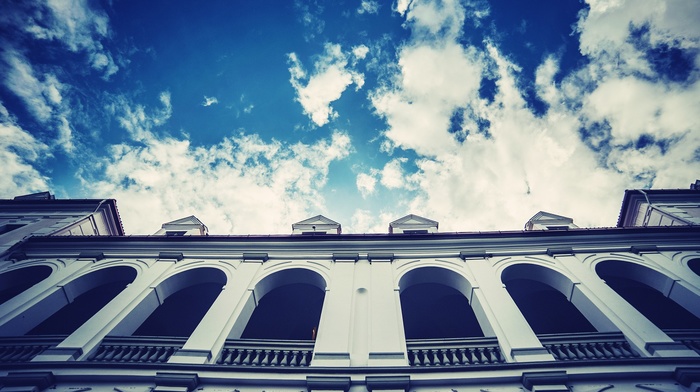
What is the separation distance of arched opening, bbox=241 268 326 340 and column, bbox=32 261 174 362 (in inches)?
147

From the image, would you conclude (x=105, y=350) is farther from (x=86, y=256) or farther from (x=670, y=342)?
(x=670, y=342)

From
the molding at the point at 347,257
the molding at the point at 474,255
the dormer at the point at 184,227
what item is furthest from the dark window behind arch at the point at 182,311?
the molding at the point at 474,255

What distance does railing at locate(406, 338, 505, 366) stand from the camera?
906cm

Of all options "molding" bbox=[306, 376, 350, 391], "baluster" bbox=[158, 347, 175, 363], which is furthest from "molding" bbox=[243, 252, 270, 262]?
"molding" bbox=[306, 376, 350, 391]

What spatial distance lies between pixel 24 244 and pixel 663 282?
23.6m

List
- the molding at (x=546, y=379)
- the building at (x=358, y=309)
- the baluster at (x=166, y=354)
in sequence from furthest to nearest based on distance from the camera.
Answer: the baluster at (x=166, y=354)
the building at (x=358, y=309)
the molding at (x=546, y=379)

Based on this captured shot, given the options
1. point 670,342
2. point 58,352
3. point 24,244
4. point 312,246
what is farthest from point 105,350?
point 670,342

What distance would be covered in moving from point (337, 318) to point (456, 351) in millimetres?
3336

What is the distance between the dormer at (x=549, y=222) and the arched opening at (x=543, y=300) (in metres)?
4.54

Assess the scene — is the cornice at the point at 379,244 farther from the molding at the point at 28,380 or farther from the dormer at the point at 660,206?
the molding at the point at 28,380

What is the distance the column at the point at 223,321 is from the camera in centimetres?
923

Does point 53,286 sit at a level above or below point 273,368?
above

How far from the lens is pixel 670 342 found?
8.88 metres

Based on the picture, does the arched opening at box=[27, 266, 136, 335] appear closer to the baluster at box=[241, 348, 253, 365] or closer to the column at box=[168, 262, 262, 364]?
the column at box=[168, 262, 262, 364]
